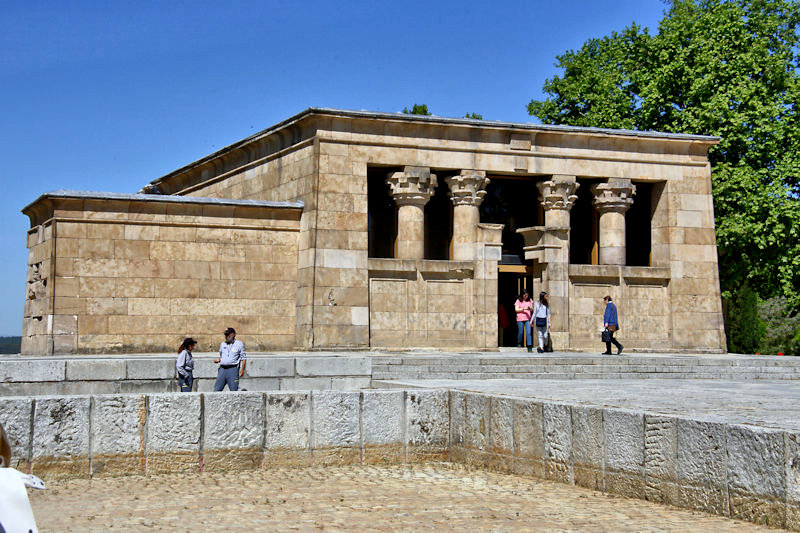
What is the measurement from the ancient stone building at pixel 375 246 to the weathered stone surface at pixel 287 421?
1341 cm

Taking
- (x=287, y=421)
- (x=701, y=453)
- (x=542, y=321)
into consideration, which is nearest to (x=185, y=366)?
(x=287, y=421)

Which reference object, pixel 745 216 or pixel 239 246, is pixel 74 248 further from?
pixel 745 216

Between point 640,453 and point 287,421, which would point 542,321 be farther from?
point 640,453

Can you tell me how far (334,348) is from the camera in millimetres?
25422

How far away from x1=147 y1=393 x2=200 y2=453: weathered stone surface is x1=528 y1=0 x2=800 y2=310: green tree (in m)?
27.7

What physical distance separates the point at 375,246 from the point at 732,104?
15.8m

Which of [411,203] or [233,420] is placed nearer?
[233,420]

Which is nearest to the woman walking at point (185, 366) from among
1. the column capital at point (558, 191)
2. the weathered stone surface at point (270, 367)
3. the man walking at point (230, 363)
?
the man walking at point (230, 363)

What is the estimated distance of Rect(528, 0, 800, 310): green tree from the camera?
3541cm

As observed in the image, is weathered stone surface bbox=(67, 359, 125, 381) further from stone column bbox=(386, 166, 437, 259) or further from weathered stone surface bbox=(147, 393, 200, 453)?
stone column bbox=(386, 166, 437, 259)

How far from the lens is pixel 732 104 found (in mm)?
37812

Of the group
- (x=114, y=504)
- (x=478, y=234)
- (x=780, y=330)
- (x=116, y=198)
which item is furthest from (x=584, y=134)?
(x=780, y=330)

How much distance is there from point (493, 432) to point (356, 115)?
1620cm

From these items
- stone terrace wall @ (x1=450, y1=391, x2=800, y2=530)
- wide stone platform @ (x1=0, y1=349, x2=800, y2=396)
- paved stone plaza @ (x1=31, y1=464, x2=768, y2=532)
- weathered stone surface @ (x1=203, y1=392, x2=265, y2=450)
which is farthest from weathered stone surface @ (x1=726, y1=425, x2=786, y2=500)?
wide stone platform @ (x1=0, y1=349, x2=800, y2=396)
